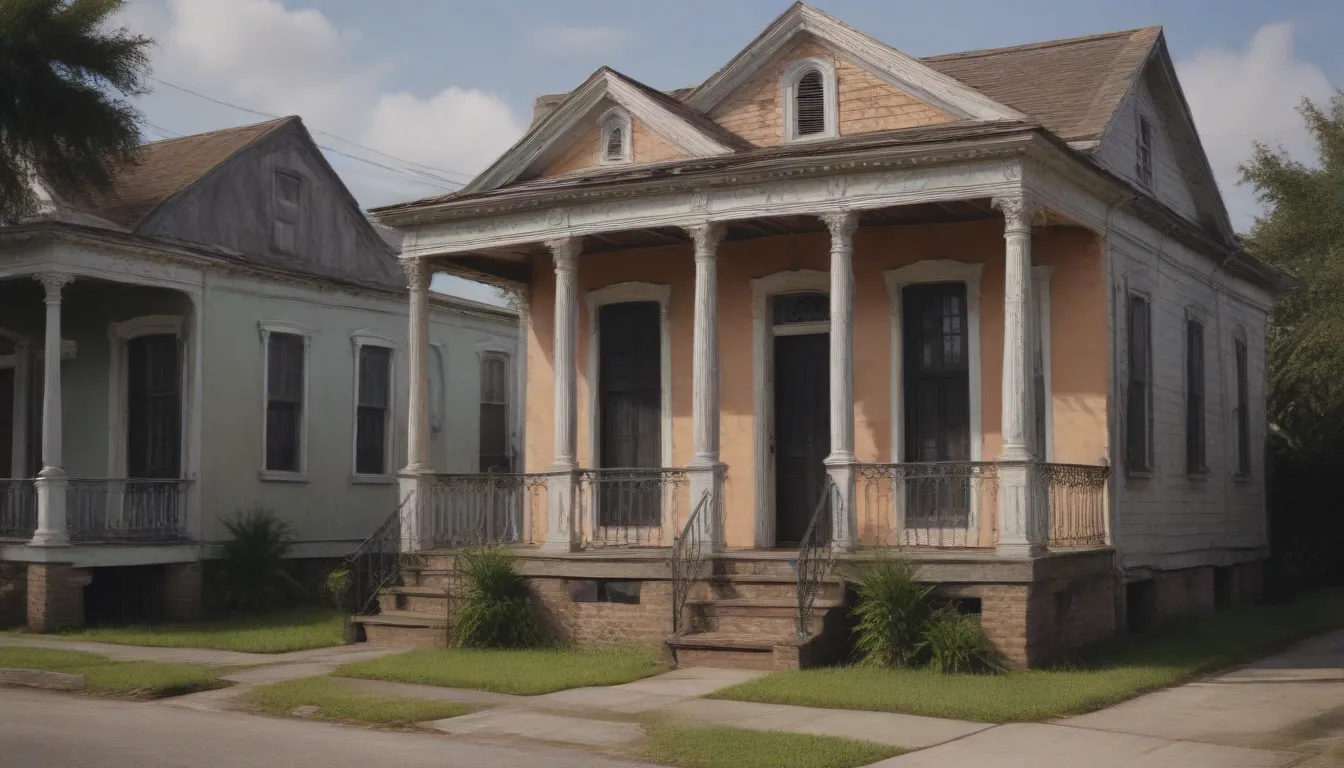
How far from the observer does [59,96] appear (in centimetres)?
1883

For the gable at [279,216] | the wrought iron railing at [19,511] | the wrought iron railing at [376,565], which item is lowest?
the wrought iron railing at [376,565]

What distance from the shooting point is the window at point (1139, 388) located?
16781 millimetres

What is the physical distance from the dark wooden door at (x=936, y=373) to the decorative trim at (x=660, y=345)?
2903mm

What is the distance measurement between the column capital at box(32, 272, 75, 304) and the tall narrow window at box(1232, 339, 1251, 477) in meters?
15.7

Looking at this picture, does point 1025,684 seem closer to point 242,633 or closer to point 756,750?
point 756,750

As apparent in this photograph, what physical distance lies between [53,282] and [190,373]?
238 centimetres

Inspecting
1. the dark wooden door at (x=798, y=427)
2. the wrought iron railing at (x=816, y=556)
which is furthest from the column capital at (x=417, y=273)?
the wrought iron railing at (x=816, y=556)

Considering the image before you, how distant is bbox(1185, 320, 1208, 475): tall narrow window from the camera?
63.1ft

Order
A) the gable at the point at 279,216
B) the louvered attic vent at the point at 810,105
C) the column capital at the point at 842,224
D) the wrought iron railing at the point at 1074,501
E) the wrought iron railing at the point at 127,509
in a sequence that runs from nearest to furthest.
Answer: the wrought iron railing at the point at 1074,501 → the column capital at the point at 842,224 → the louvered attic vent at the point at 810,105 → the wrought iron railing at the point at 127,509 → the gable at the point at 279,216

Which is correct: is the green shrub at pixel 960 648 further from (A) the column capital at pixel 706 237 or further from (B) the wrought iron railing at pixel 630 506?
(A) the column capital at pixel 706 237

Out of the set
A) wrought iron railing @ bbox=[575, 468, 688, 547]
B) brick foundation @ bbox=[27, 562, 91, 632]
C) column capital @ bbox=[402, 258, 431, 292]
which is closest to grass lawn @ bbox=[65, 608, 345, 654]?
brick foundation @ bbox=[27, 562, 91, 632]

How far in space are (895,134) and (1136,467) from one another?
4.69m

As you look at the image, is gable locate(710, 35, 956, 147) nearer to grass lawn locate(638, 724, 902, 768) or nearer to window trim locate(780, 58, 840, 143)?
window trim locate(780, 58, 840, 143)

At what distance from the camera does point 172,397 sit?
68.1ft
